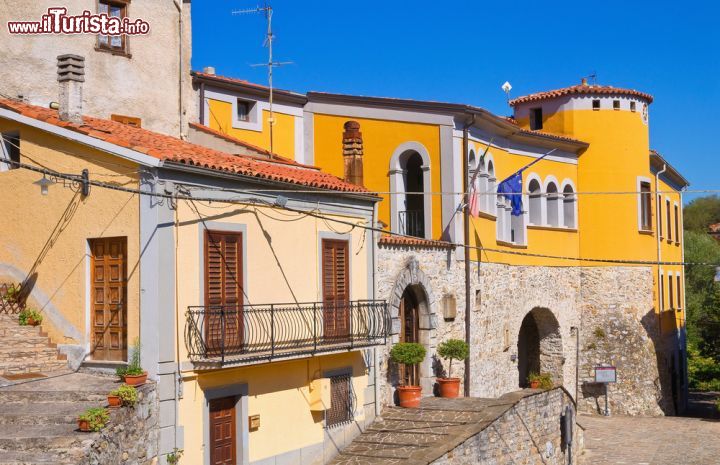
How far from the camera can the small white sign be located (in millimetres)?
31852

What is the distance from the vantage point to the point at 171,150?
50.3ft

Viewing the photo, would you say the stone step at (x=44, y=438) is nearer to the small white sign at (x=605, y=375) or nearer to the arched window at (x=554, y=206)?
the arched window at (x=554, y=206)

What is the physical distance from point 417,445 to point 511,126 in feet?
41.1

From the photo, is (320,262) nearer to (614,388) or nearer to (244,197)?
(244,197)

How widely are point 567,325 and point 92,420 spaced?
22118 mm

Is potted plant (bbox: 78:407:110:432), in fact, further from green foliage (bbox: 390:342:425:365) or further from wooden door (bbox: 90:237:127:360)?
green foliage (bbox: 390:342:425:365)

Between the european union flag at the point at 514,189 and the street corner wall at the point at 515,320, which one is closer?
the street corner wall at the point at 515,320

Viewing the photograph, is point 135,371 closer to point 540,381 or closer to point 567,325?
point 540,381

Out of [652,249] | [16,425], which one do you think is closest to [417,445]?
[16,425]

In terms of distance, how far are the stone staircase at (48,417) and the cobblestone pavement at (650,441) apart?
579 inches

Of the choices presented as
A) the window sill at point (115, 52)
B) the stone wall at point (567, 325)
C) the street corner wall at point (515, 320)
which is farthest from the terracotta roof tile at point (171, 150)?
the street corner wall at point (515, 320)

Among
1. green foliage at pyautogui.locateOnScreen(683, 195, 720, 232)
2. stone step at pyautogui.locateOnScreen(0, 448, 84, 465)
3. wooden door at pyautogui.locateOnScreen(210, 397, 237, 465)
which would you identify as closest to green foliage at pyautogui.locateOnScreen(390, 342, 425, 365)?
wooden door at pyautogui.locateOnScreen(210, 397, 237, 465)

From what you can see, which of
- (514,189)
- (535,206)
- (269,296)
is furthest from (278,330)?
(535,206)

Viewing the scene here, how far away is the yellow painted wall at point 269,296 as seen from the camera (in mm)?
14906
